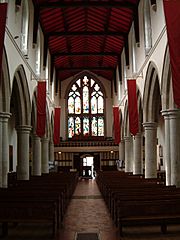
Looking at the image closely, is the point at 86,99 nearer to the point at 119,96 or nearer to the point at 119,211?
the point at 119,96

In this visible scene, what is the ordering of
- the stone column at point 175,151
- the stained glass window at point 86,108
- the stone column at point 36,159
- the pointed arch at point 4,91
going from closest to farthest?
the stone column at point 175,151, the pointed arch at point 4,91, the stone column at point 36,159, the stained glass window at point 86,108

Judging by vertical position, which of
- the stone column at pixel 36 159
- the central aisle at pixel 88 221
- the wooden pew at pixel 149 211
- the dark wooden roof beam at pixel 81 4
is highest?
the dark wooden roof beam at pixel 81 4

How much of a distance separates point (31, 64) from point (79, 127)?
18.4 meters

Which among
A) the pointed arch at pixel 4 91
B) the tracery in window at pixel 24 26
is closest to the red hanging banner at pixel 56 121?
the tracery in window at pixel 24 26

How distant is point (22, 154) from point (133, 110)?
6.26 metres

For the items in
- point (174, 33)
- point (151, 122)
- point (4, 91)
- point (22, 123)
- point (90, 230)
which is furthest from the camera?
point (151, 122)

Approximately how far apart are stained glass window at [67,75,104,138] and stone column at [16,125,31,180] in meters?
19.3

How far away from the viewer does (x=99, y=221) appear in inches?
386

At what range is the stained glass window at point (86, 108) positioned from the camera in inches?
1481

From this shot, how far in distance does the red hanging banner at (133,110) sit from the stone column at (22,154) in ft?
17.8

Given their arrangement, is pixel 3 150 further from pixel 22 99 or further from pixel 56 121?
pixel 56 121

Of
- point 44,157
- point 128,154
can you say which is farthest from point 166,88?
point 44,157

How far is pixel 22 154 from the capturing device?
58.8 ft

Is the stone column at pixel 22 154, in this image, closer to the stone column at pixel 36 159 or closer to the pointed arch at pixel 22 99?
the pointed arch at pixel 22 99
